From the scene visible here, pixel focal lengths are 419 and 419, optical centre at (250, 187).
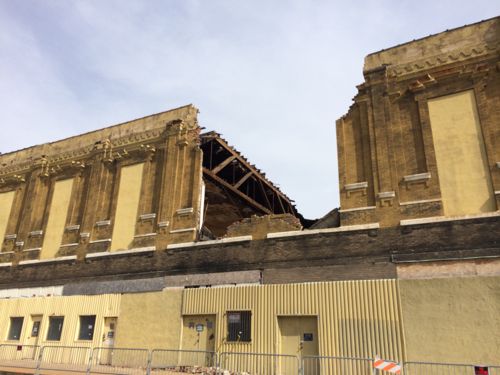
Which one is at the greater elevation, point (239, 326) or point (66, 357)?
point (239, 326)

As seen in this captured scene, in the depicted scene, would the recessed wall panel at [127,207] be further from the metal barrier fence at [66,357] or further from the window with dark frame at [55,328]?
the metal barrier fence at [66,357]

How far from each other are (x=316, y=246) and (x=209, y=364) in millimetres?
5944

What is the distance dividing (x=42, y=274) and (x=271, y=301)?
46.9ft

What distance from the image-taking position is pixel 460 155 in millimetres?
15570

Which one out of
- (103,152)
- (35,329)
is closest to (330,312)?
(35,329)

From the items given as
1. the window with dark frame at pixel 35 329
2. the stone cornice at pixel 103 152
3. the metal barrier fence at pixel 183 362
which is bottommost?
the metal barrier fence at pixel 183 362

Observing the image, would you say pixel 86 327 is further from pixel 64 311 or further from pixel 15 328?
pixel 15 328

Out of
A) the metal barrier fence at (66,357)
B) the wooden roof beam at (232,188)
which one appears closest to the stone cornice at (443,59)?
the wooden roof beam at (232,188)

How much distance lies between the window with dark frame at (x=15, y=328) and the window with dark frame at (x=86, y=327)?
4.12 m

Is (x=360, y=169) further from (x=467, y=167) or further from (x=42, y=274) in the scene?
(x=42, y=274)

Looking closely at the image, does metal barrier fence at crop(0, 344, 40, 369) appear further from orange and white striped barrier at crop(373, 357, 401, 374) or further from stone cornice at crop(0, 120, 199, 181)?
orange and white striped barrier at crop(373, 357, 401, 374)

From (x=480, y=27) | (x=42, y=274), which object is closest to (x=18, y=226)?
(x=42, y=274)

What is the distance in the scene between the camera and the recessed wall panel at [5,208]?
2665 cm

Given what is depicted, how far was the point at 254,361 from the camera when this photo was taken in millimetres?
14672
